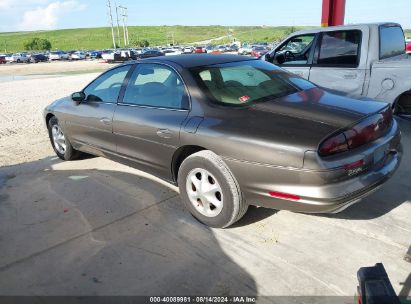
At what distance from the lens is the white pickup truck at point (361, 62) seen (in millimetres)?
5590

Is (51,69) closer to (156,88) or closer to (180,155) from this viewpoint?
(156,88)

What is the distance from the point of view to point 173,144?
11.6 ft

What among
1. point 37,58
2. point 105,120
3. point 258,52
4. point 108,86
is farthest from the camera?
point 37,58

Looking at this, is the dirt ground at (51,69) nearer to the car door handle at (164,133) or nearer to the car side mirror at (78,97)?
the car side mirror at (78,97)

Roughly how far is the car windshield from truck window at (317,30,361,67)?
2.31 m

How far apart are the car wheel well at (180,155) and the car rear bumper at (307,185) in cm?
50

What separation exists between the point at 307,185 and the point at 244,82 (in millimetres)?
1415

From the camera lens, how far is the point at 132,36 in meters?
148

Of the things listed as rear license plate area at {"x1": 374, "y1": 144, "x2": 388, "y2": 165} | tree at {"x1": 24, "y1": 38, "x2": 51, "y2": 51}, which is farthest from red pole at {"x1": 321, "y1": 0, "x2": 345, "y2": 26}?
tree at {"x1": 24, "y1": 38, "x2": 51, "y2": 51}

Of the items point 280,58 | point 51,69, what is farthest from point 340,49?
point 51,69

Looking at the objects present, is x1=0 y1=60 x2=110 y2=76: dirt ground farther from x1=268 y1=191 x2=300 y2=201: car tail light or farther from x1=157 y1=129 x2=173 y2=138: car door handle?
x1=268 y1=191 x2=300 y2=201: car tail light

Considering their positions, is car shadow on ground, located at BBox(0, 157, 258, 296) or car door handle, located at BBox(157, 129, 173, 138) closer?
car shadow on ground, located at BBox(0, 157, 258, 296)

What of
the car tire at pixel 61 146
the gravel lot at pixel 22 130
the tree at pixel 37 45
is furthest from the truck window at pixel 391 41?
the tree at pixel 37 45

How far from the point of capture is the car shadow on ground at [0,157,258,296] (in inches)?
107
